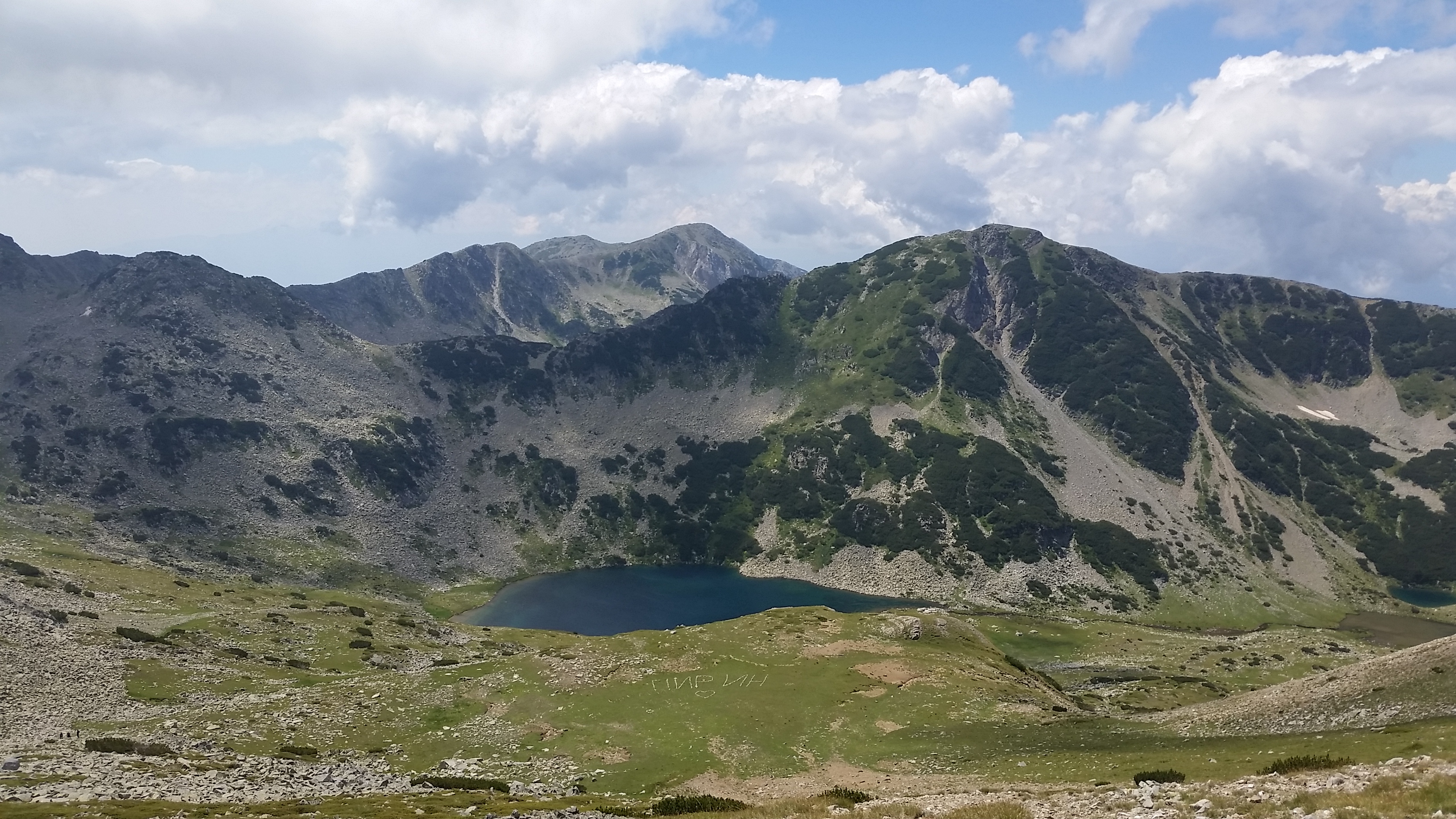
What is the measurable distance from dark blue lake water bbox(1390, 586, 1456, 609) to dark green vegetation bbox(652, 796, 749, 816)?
677 feet

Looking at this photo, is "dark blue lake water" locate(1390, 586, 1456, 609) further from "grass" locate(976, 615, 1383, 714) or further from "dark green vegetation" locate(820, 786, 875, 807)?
"dark green vegetation" locate(820, 786, 875, 807)

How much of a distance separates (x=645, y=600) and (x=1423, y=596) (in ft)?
609

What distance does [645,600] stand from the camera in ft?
557

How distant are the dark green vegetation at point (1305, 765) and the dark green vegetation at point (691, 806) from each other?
2232 centimetres

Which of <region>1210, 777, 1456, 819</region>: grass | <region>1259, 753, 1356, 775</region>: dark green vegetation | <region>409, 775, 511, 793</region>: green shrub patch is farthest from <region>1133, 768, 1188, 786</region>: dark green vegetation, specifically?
<region>409, 775, 511, 793</region>: green shrub patch

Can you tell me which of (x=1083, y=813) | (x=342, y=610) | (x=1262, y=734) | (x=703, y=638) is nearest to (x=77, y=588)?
(x=342, y=610)

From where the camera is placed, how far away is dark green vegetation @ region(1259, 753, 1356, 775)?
28.9 metres

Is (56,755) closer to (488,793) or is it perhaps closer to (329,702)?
(329,702)

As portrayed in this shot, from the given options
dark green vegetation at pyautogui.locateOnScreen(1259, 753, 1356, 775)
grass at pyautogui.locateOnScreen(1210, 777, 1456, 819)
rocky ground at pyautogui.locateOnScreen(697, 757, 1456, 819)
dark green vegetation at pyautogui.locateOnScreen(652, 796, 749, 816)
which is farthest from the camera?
dark green vegetation at pyautogui.locateOnScreen(652, 796, 749, 816)

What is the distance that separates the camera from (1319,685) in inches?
1859

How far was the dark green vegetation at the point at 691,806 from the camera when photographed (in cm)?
3525

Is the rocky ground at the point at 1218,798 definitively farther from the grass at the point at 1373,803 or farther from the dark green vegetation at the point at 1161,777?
the dark green vegetation at the point at 1161,777

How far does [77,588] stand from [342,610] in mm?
29666

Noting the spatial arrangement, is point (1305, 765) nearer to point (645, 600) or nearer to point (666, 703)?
point (666, 703)
